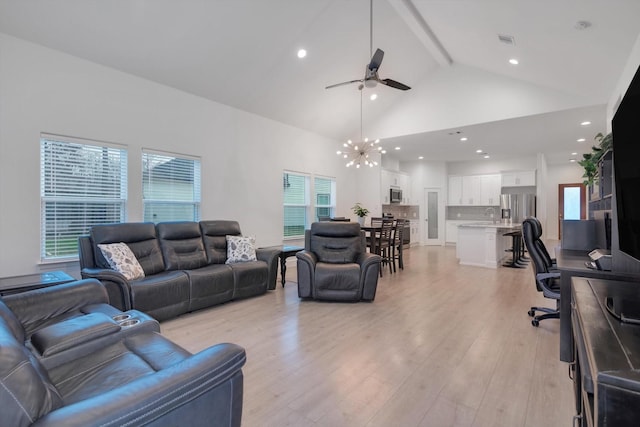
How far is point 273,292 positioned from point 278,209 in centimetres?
233

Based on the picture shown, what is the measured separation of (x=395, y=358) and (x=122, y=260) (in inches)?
121

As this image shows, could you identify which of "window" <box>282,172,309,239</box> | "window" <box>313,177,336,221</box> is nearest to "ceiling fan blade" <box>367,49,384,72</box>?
"window" <box>282,172,309,239</box>

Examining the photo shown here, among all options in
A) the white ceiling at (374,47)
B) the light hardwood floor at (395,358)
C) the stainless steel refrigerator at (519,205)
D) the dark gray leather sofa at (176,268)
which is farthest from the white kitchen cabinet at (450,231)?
the dark gray leather sofa at (176,268)

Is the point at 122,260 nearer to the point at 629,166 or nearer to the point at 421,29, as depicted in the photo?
the point at 629,166

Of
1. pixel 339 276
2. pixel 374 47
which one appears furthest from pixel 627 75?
pixel 339 276

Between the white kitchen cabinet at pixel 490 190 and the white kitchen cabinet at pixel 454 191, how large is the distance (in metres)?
0.67

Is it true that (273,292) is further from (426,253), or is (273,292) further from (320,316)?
(426,253)

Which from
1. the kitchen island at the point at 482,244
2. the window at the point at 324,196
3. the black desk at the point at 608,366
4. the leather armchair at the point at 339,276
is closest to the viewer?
the black desk at the point at 608,366

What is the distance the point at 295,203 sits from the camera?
7.26m

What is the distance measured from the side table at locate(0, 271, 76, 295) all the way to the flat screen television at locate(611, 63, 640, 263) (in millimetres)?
4143

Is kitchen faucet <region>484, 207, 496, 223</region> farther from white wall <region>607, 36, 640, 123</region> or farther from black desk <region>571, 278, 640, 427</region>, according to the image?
black desk <region>571, 278, 640, 427</region>

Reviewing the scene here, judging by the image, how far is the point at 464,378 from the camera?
235cm

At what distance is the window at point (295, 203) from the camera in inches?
277

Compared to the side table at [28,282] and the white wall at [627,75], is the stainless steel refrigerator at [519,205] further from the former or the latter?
the side table at [28,282]
